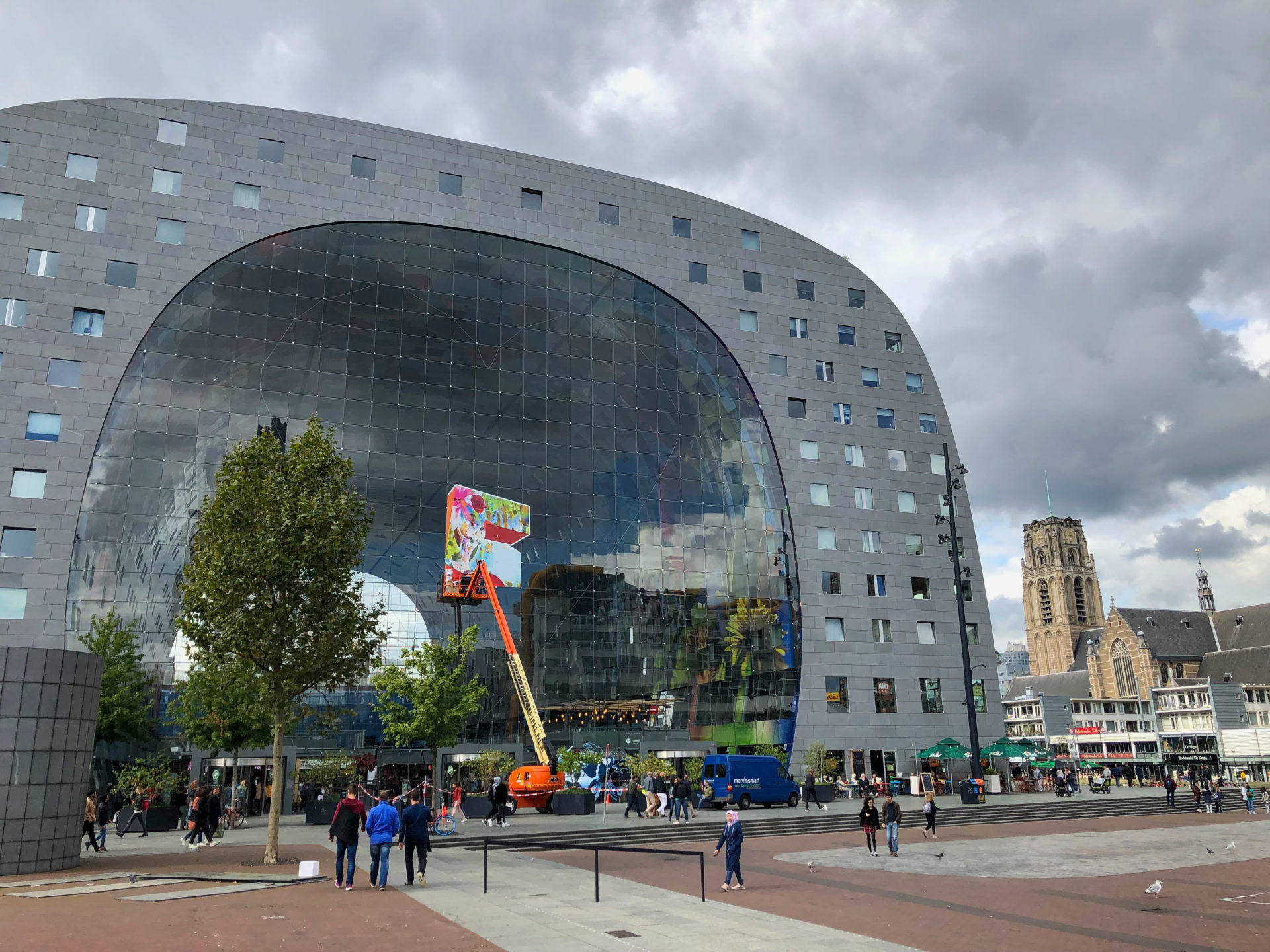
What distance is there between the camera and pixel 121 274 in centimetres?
4575

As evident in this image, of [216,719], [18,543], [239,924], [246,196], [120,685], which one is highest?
[246,196]

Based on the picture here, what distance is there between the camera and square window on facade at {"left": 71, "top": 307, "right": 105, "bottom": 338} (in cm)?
4444

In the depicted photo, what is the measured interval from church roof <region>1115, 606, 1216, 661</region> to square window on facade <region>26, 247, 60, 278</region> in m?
147

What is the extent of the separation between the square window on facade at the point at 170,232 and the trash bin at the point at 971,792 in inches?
1876

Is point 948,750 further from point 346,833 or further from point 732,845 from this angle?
point 346,833

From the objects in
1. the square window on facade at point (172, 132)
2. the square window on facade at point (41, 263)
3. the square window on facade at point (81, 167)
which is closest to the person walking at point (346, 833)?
the square window on facade at point (41, 263)

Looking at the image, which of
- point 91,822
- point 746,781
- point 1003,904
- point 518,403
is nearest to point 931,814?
point 746,781

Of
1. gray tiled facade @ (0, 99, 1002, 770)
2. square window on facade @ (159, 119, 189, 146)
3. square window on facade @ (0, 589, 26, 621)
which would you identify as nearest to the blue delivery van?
gray tiled facade @ (0, 99, 1002, 770)

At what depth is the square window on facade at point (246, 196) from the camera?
48969 mm

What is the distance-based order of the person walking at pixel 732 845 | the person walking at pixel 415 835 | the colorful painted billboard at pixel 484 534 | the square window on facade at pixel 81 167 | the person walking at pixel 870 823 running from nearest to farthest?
the person walking at pixel 415 835 < the person walking at pixel 732 845 < the person walking at pixel 870 823 < the square window on facade at pixel 81 167 < the colorful painted billboard at pixel 484 534

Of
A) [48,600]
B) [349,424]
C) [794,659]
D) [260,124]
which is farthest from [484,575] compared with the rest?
[260,124]

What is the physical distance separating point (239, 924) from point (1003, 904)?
13392 mm

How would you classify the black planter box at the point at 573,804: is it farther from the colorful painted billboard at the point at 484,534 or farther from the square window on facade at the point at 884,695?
the square window on facade at the point at 884,695

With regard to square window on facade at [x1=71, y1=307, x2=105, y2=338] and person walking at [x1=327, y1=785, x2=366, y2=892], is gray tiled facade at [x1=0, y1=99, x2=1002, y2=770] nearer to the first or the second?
square window on facade at [x1=71, y1=307, x2=105, y2=338]
